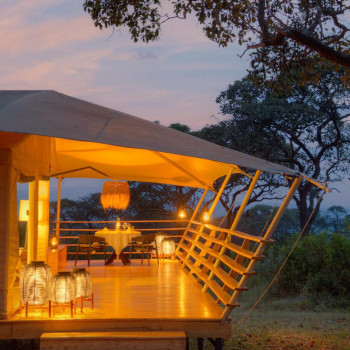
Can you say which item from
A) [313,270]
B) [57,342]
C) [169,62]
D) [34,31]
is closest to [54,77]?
[34,31]

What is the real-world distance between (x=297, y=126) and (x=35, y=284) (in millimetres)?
13347

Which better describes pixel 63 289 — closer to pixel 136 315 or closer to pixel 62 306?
pixel 62 306

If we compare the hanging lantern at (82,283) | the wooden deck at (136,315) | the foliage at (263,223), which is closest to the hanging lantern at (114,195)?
the wooden deck at (136,315)

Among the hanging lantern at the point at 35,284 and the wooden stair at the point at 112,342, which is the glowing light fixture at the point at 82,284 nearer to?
the hanging lantern at the point at 35,284

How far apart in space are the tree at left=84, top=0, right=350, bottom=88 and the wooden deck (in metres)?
3.64

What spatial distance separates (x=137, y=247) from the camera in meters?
10.7

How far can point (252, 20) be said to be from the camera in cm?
809

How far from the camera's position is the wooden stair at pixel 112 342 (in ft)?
15.7

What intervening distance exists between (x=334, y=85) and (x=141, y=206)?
28.8 ft

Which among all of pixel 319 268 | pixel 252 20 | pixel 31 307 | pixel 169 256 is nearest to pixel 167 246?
pixel 169 256

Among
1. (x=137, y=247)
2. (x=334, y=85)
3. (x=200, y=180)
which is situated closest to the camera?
(x=200, y=180)

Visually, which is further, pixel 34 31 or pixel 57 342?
pixel 34 31

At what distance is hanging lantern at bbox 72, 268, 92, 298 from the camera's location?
5707 millimetres

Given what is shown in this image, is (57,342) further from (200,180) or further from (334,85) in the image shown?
(334,85)
